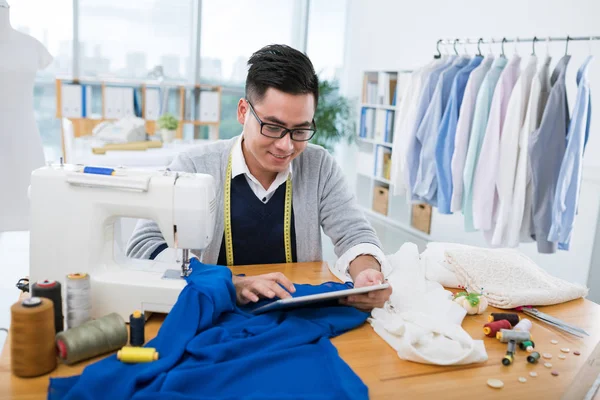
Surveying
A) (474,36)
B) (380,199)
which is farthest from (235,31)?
(474,36)

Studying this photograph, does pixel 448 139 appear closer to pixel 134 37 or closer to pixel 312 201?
pixel 312 201

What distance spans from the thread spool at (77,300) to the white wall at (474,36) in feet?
10.1

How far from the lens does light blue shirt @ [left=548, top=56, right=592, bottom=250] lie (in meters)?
2.86

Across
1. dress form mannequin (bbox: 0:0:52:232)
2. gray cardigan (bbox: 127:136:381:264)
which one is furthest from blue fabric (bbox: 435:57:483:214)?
dress form mannequin (bbox: 0:0:52:232)

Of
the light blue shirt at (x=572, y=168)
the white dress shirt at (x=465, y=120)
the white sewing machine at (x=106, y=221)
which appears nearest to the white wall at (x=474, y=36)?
the light blue shirt at (x=572, y=168)

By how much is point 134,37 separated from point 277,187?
462 centimetres

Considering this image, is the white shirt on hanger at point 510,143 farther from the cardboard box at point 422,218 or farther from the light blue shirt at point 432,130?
the cardboard box at point 422,218

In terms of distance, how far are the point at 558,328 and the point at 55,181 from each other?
126cm

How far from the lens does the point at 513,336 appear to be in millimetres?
1235

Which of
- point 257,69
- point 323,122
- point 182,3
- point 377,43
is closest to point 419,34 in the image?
point 377,43

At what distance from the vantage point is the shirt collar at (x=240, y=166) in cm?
181

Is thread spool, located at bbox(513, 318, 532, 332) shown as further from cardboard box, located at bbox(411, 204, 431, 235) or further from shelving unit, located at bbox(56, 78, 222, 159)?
shelving unit, located at bbox(56, 78, 222, 159)

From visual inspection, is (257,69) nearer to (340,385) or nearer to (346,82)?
(340,385)

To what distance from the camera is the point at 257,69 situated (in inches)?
64.2
